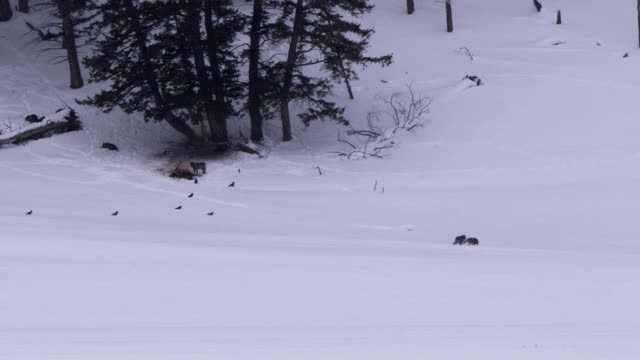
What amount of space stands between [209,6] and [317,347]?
59.8ft

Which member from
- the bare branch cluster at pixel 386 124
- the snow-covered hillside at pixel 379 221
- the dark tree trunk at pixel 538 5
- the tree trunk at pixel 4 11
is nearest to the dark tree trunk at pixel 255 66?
the snow-covered hillside at pixel 379 221

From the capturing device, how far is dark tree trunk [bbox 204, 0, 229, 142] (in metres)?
22.0

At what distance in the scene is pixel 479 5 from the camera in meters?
38.9

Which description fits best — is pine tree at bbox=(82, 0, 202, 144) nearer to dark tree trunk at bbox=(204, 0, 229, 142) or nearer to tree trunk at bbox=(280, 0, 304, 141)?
dark tree trunk at bbox=(204, 0, 229, 142)

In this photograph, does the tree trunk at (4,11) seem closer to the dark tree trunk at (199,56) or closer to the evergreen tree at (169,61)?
the evergreen tree at (169,61)

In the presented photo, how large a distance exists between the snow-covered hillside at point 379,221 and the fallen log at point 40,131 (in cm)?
31

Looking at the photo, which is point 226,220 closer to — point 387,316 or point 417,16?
point 387,316

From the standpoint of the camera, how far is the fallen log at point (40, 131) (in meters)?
21.3

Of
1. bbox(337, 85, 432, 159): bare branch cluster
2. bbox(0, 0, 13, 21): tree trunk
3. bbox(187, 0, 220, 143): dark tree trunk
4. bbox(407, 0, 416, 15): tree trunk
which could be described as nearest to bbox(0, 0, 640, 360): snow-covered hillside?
bbox(337, 85, 432, 159): bare branch cluster

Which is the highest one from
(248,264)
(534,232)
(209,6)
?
(209,6)

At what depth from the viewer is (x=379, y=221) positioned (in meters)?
15.8

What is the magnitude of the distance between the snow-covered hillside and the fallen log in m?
0.31

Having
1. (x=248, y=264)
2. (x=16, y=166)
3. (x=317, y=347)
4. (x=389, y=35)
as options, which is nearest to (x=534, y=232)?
(x=248, y=264)

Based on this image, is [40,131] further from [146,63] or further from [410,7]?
[410,7]
